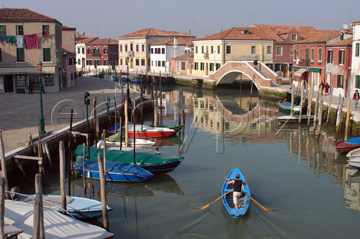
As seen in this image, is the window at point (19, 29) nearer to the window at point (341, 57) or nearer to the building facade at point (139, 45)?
the window at point (341, 57)

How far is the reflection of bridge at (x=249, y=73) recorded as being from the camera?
42.2m

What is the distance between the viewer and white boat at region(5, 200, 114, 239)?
9834mm

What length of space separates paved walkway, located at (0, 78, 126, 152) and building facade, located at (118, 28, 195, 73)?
3216 cm

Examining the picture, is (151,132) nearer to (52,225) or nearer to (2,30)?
(52,225)

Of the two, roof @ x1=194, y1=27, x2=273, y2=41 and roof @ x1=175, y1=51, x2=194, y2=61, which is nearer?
roof @ x1=194, y1=27, x2=273, y2=41

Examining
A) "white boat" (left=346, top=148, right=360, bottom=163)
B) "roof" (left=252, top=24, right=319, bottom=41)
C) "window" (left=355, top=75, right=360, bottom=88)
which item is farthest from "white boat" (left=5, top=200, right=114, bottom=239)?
"roof" (left=252, top=24, right=319, bottom=41)

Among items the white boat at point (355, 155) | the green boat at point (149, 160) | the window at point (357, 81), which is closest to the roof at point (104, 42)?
the window at point (357, 81)

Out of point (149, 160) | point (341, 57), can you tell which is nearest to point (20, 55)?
point (149, 160)

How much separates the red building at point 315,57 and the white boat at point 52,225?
91.2 feet

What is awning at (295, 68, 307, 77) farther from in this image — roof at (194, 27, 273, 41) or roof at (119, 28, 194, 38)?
roof at (119, 28, 194, 38)

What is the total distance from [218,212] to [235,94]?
32752 mm

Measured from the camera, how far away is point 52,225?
1004 centimetres

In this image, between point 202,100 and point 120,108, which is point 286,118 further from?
point 202,100

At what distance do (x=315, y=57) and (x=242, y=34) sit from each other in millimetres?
14516
